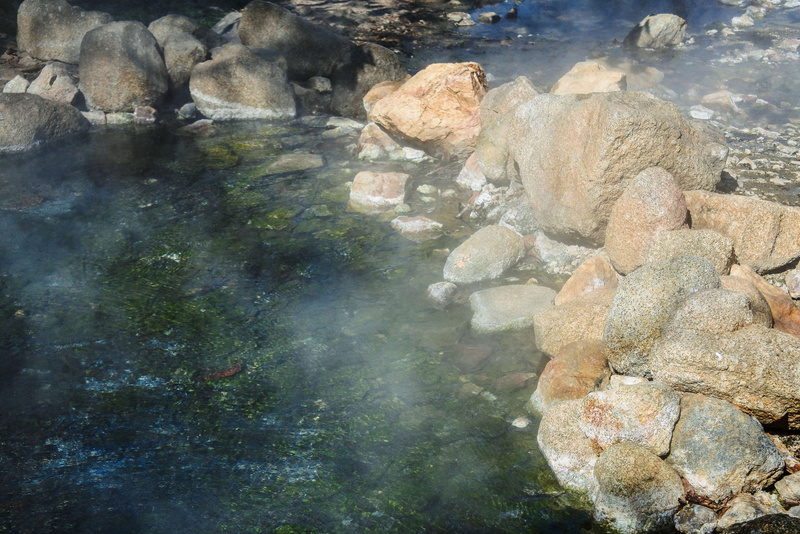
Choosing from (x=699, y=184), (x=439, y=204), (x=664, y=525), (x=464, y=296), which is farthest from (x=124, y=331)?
(x=699, y=184)

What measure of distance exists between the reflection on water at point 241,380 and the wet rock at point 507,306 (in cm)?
22

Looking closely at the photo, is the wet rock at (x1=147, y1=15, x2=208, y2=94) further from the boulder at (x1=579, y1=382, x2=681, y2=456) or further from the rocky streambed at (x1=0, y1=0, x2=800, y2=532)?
the boulder at (x1=579, y1=382, x2=681, y2=456)

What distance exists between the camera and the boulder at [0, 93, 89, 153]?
964 centimetres

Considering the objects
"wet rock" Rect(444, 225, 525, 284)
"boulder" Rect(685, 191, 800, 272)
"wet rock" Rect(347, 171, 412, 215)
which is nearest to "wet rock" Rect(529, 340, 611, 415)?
"wet rock" Rect(444, 225, 525, 284)

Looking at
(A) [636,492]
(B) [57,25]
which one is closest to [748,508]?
(A) [636,492]

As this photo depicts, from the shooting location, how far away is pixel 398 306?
6.20 metres

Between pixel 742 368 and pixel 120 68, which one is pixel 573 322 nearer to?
pixel 742 368

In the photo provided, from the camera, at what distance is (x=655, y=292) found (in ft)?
15.2

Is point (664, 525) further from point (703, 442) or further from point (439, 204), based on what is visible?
point (439, 204)

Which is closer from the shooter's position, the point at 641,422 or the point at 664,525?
the point at 664,525

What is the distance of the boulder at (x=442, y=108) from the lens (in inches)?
358

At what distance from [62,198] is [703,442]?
8.02 m

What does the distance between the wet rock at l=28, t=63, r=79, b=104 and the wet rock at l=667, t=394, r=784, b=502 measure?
1085 cm

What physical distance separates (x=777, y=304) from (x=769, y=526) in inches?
78.4
